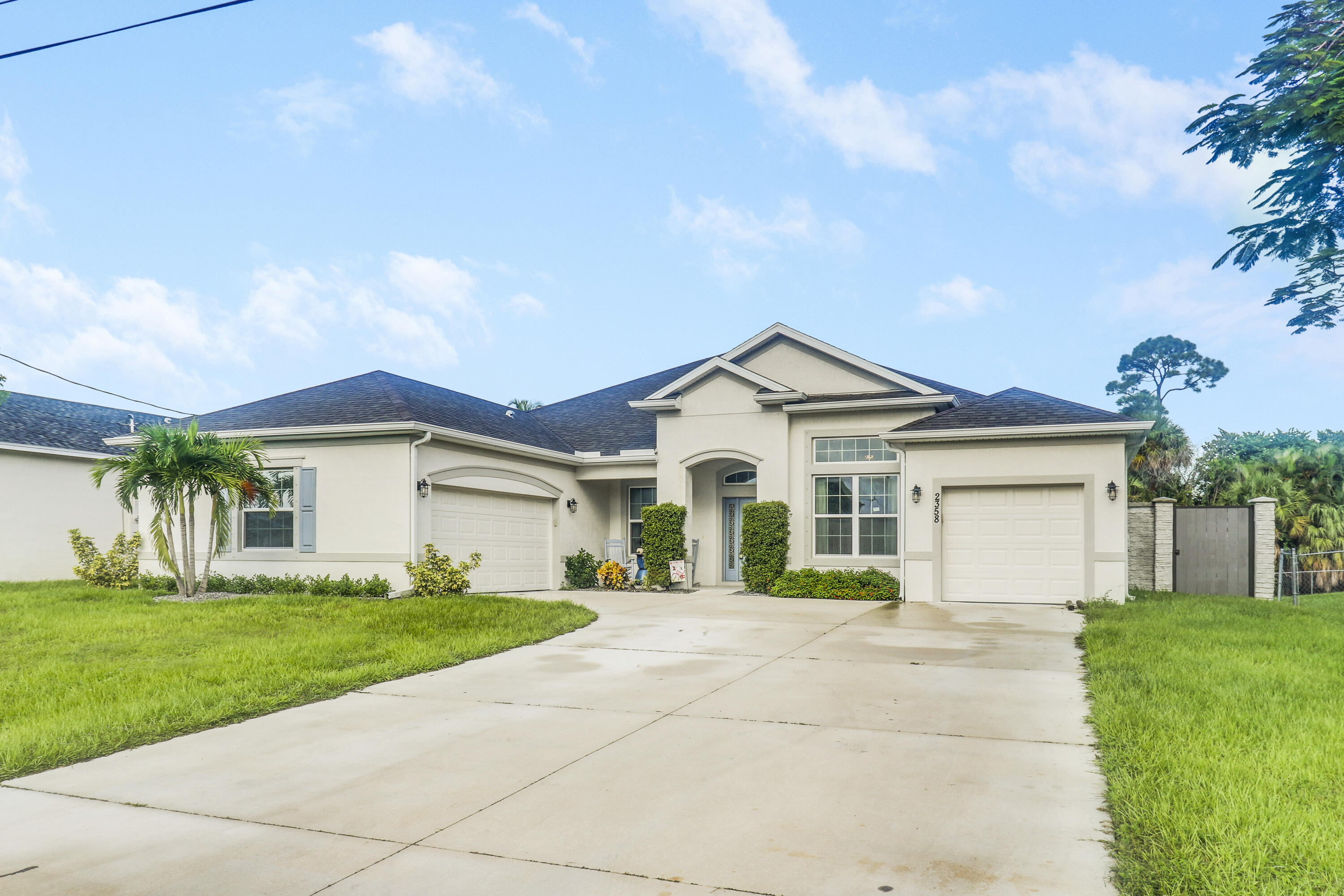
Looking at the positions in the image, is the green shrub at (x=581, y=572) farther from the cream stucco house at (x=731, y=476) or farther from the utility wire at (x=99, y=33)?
the utility wire at (x=99, y=33)

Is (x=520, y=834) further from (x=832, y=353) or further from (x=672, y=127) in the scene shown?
(x=672, y=127)

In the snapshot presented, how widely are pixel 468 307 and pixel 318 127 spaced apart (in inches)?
412

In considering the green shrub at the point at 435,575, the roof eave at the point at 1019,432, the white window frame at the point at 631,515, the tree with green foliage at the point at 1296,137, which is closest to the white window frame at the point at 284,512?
the green shrub at the point at 435,575

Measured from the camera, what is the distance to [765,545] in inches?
686

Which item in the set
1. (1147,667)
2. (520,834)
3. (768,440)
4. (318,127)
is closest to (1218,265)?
(768,440)

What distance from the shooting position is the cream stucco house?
14.7m

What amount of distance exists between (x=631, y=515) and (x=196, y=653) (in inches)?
494

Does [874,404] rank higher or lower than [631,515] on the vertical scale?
higher

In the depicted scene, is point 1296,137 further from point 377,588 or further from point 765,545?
point 377,588

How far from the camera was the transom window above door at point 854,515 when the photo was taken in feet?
56.4

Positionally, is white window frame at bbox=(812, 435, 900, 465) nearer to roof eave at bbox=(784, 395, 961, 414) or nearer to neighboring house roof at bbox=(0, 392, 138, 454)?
roof eave at bbox=(784, 395, 961, 414)

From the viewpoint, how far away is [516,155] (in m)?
22.2

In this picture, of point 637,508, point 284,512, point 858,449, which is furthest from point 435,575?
point 858,449

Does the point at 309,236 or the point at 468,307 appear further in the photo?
the point at 468,307
